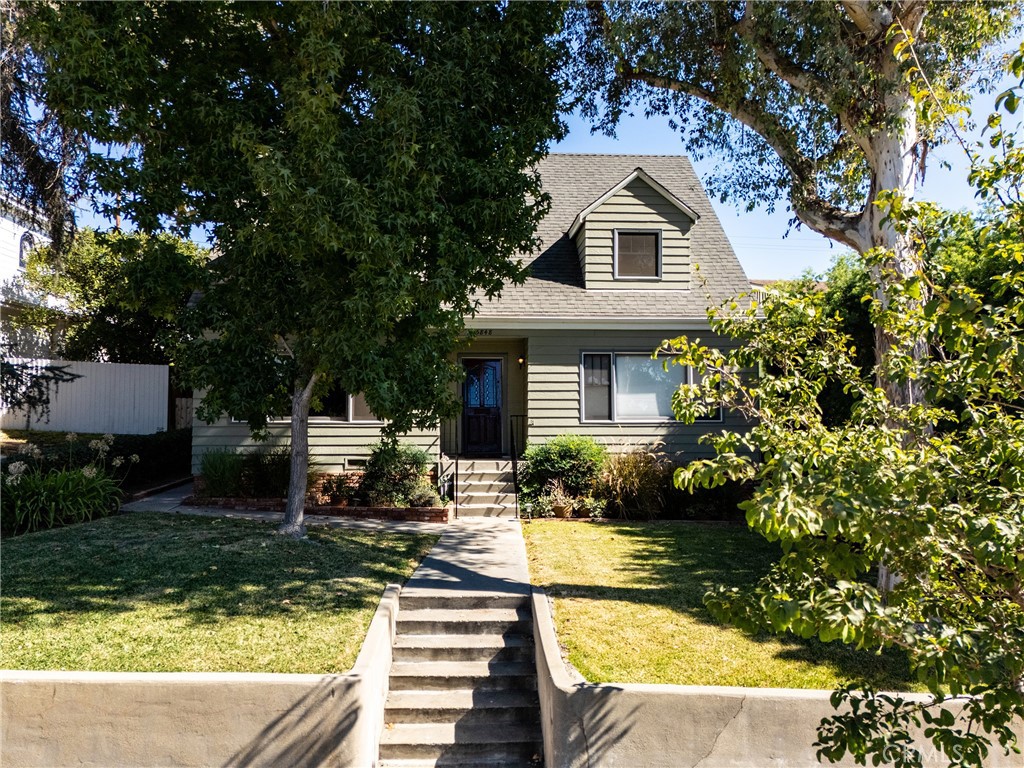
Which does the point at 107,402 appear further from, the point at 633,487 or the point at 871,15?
the point at 871,15

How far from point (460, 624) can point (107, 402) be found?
636 inches

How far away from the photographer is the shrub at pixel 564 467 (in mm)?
12766

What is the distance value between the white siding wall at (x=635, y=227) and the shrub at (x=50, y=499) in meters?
9.68

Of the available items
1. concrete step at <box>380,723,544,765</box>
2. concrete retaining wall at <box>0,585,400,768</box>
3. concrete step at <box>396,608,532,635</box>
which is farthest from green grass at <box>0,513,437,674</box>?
concrete step at <box>380,723,544,765</box>

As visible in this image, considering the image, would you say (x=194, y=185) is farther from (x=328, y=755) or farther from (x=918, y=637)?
(x=918, y=637)

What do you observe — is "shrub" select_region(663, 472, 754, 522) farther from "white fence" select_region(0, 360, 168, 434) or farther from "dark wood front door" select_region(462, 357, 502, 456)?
"white fence" select_region(0, 360, 168, 434)

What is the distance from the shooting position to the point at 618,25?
29.1 feet

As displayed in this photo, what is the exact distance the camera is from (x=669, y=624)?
21.4ft

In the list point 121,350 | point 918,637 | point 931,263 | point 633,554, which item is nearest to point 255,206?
point 633,554

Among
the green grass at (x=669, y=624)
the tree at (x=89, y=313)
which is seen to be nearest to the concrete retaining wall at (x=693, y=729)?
the green grass at (x=669, y=624)

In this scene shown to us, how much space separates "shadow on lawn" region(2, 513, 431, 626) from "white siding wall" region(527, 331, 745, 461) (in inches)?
188

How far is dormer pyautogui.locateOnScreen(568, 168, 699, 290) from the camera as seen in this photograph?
Answer: 559 inches

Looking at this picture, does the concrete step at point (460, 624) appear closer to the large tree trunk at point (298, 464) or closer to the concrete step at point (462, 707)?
the concrete step at point (462, 707)

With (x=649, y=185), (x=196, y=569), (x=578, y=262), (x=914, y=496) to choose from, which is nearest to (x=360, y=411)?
(x=578, y=262)
